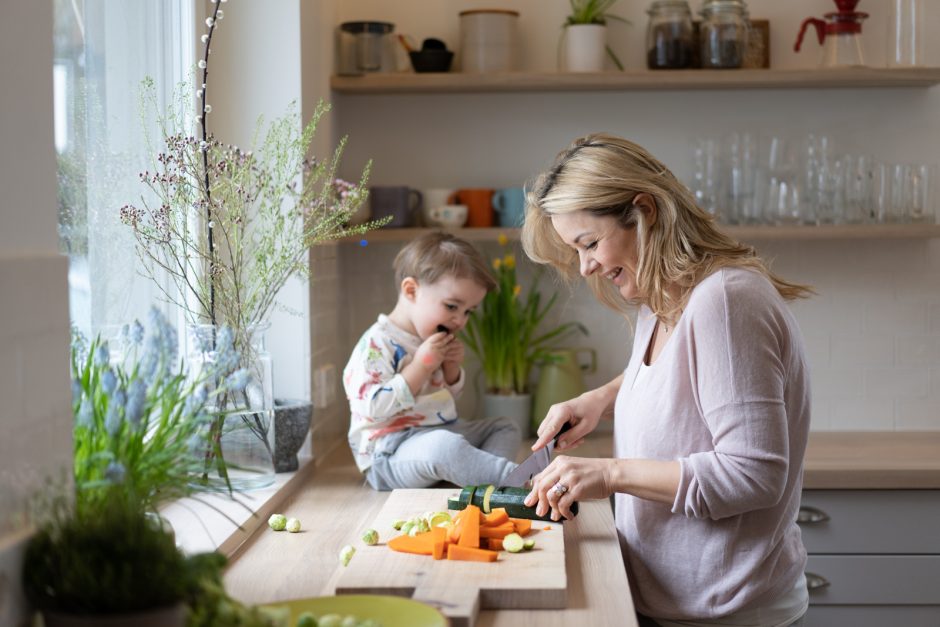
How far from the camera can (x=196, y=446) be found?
4.48ft

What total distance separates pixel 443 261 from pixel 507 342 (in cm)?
75

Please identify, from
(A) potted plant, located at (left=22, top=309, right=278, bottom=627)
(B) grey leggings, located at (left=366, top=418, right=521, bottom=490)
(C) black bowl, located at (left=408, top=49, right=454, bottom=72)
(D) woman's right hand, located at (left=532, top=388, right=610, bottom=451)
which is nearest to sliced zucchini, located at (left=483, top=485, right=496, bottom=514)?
(D) woman's right hand, located at (left=532, top=388, right=610, bottom=451)

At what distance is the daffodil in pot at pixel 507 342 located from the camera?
3361 millimetres

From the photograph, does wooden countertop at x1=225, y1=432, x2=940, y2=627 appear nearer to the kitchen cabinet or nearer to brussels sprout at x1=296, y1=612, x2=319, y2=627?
the kitchen cabinet

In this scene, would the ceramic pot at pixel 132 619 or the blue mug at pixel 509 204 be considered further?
the blue mug at pixel 509 204

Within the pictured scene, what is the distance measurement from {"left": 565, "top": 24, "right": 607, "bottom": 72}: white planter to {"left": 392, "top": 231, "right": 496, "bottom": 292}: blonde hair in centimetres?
84

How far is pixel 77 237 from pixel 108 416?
0.88 m

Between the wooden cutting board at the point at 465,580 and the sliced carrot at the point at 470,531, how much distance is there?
0.17 ft

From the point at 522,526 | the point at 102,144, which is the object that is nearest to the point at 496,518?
the point at 522,526

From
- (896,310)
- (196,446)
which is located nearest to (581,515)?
(196,446)

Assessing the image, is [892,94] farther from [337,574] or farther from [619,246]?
[337,574]

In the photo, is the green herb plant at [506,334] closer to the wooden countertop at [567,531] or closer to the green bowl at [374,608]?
the wooden countertop at [567,531]

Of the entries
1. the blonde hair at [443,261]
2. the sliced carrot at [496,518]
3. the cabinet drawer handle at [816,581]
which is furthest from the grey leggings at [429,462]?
the cabinet drawer handle at [816,581]

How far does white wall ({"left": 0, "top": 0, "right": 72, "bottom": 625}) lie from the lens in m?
1.22
